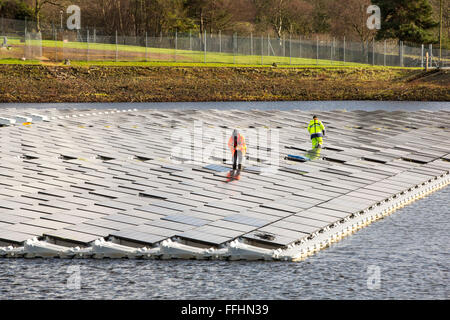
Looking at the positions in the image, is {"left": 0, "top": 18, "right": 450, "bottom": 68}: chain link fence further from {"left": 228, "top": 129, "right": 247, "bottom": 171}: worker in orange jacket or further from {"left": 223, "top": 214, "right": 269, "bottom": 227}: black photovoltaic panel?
{"left": 223, "top": 214, "right": 269, "bottom": 227}: black photovoltaic panel

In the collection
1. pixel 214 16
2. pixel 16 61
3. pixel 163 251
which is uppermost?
pixel 214 16

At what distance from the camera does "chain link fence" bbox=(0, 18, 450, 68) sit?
83000 mm

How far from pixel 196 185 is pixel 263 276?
363 inches

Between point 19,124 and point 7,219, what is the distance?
20.8 metres

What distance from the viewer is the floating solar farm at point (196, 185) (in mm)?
21469

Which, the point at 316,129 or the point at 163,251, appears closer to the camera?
the point at 163,251

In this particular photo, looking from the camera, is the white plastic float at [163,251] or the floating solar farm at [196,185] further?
the floating solar farm at [196,185]

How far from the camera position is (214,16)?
106812mm

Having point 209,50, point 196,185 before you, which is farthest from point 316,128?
point 209,50

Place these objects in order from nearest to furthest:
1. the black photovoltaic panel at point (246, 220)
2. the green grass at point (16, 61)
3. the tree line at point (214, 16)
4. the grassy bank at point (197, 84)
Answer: the black photovoltaic panel at point (246, 220) → the grassy bank at point (197, 84) → the green grass at point (16, 61) → the tree line at point (214, 16)

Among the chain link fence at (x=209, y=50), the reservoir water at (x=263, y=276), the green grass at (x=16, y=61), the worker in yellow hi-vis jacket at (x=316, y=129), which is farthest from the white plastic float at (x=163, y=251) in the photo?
the chain link fence at (x=209, y=50)

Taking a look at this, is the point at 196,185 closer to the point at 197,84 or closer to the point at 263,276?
the point at 263,276

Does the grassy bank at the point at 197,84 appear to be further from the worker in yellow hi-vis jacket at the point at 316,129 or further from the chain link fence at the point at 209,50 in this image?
the worker in yellow hi-vis jacket at the point at 316,129

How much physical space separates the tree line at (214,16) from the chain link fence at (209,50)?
19.7 feet
